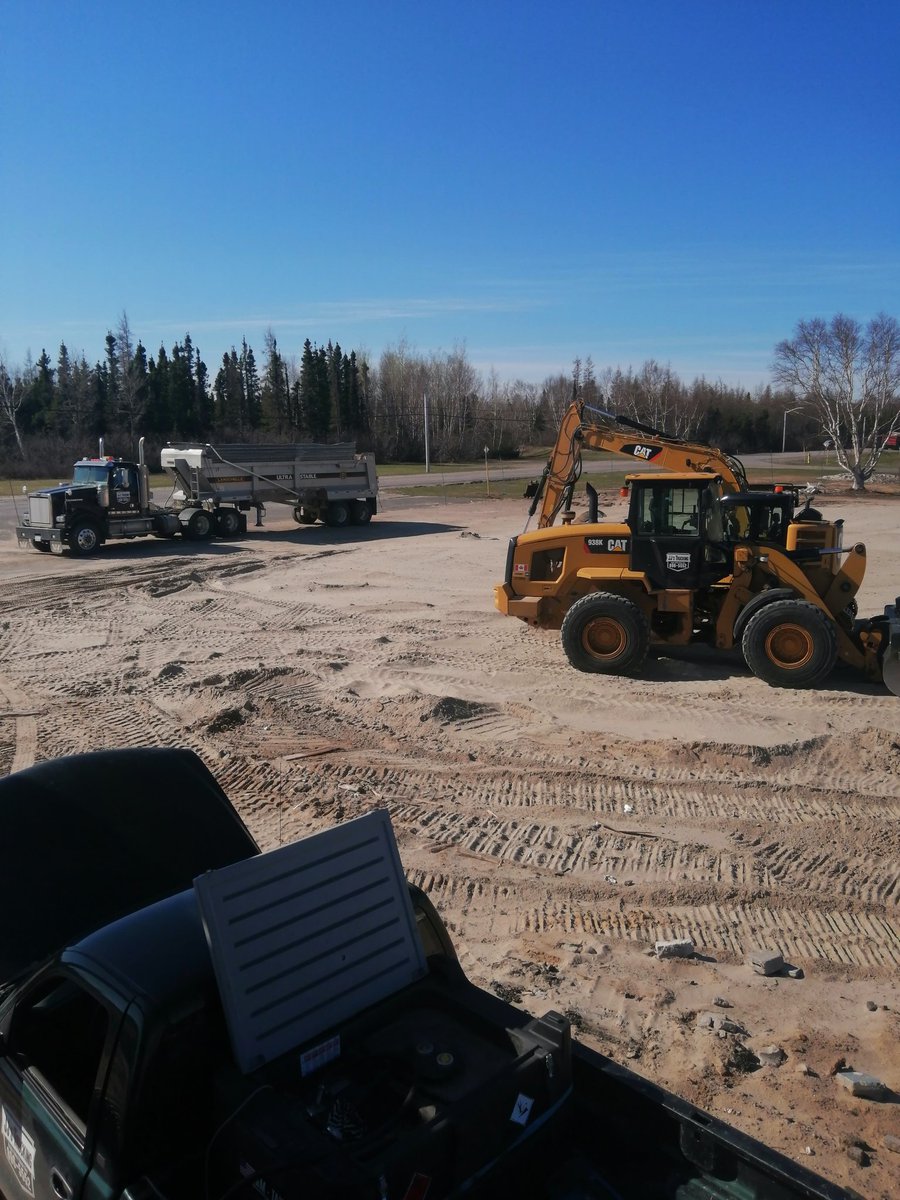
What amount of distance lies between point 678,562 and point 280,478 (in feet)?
58.6

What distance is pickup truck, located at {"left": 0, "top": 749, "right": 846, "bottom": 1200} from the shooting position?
268cm

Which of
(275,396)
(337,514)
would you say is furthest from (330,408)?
(337,514)

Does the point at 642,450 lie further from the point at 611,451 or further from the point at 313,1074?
the point at 313,1074

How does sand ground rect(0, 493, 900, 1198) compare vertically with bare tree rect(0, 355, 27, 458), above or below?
below

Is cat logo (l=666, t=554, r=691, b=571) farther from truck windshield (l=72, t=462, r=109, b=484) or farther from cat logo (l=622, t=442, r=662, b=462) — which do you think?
truck windshield (l=72, t=462, r=109, b=484)

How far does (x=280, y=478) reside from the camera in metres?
27.0

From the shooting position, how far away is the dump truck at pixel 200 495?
23.0 m

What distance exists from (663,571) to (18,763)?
7350 millimetres

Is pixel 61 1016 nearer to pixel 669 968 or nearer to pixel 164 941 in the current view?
pixel 164 941

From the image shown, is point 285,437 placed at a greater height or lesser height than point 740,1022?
greater


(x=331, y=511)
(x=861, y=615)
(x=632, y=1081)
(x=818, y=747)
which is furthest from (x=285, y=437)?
(x=632, y=1081)

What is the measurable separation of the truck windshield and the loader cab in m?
16.5

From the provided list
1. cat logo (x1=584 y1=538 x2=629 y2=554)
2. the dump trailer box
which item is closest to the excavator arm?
cat logo (x1=584 y1=538 x2=629 y2=554)

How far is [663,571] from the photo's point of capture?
1125 centimetres
